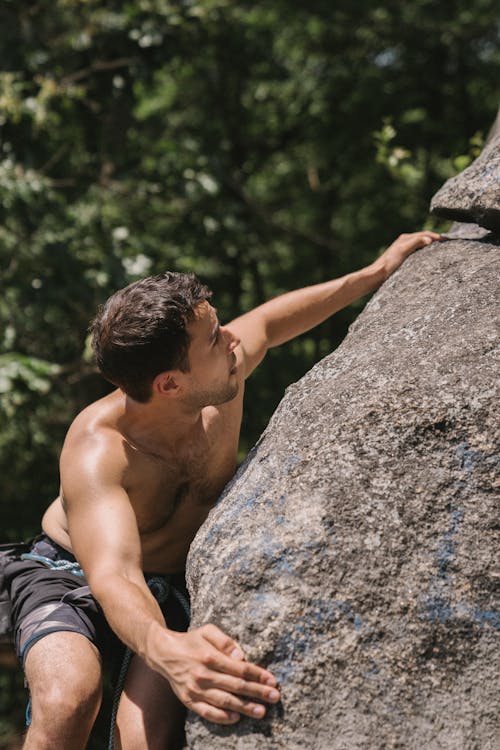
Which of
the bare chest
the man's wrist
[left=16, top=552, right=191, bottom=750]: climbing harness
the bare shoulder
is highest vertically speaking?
the bare shoulder

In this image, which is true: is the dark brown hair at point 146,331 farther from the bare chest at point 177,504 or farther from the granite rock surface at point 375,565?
the granite rock surface at point 375,565

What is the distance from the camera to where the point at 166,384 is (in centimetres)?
260

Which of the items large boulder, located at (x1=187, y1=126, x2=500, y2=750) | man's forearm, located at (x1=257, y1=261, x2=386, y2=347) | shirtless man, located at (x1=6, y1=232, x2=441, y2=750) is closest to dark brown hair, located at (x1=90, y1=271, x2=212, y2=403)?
shirtless man, located at (x1=6, y1=232, x2=441, y2=750)

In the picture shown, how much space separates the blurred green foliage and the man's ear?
212cm

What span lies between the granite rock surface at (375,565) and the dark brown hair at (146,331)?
0.44 metres

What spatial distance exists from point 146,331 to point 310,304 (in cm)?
95

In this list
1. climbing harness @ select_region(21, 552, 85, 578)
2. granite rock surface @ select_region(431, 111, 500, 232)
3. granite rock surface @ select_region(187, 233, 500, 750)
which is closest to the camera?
granite rock surface @ select_region(187, 233, 500, 750)

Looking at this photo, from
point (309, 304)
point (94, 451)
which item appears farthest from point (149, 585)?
point (309, 304)

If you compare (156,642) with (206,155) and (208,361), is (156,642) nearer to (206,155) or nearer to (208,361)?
(208,361)

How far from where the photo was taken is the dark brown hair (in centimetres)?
251

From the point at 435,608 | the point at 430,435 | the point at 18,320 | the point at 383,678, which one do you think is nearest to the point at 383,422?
the point at 430,435

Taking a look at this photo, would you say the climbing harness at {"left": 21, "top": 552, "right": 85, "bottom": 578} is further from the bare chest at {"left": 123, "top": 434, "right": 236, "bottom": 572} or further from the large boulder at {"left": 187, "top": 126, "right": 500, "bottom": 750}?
the large boulder at {"left": 187, "top": 126, "right": 500, "bottom": 750}

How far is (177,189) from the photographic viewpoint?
247 inches

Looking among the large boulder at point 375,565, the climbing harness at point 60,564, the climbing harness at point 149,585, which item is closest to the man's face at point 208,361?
the large boulder at point 375,565
